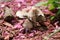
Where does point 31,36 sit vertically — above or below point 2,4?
below

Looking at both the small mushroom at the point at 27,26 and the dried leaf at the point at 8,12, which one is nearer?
the small mushroom at the point at 27,26

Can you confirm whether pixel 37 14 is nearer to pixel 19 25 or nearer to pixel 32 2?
pixel 19 25

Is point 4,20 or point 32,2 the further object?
point 32,2

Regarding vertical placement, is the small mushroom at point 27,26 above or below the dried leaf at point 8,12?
below

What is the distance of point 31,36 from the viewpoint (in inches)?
120

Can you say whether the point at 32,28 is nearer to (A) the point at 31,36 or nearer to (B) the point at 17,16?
(A) the point at 31,36

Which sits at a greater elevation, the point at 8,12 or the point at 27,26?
the point at 8,12

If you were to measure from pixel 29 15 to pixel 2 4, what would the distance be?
0.81 m

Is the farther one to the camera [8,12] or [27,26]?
[8,12]

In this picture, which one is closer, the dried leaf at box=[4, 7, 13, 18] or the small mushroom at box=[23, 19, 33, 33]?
the small mushroom at box=[23, 19, 33, 33]

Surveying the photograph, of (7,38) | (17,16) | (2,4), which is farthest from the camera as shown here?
(2,4)

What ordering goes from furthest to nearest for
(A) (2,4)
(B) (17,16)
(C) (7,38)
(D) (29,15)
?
(A) (2,4) → (B) (17,16) → (D) (29,15) → (C) (7,38)

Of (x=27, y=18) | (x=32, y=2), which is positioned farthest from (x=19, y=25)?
(x=32, y=2)

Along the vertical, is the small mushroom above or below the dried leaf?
below
